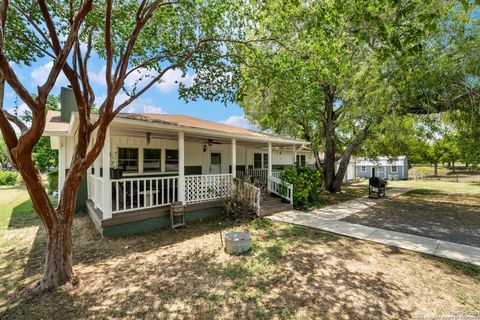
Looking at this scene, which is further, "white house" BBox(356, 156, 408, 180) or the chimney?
"white house" BBox(356, 156, 408, 180)

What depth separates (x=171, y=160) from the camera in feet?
32.5

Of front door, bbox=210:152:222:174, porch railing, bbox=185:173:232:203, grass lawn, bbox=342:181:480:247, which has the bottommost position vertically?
grass lawn, bbox=342:181:480:247

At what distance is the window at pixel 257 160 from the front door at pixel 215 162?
276cm

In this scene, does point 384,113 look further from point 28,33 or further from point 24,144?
point 28,33

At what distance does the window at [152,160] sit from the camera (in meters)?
9.07

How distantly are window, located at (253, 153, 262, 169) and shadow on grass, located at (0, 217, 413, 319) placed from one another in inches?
327

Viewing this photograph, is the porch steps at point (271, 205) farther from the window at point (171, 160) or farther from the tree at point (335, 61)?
the window at point (171, 160)

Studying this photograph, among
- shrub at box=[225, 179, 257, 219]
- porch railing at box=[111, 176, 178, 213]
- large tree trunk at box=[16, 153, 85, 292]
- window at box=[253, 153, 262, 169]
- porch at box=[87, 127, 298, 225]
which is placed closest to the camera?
large tree trunk at box=[16, 153, 85, 292]

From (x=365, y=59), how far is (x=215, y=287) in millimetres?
10900

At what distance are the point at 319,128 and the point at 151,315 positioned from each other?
1458 cm

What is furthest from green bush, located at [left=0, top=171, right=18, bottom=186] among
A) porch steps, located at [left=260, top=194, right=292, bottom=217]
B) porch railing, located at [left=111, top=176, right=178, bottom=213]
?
porch steps, located at [left=260, top=194, right=292, bottom=217]

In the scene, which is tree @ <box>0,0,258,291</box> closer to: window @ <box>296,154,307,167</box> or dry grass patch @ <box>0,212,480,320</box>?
dry grass patch @ <box>0,212,480,320</box>

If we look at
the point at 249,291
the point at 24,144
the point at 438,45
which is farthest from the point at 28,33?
the point at 438,45

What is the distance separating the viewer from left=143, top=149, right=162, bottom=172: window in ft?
29.8
